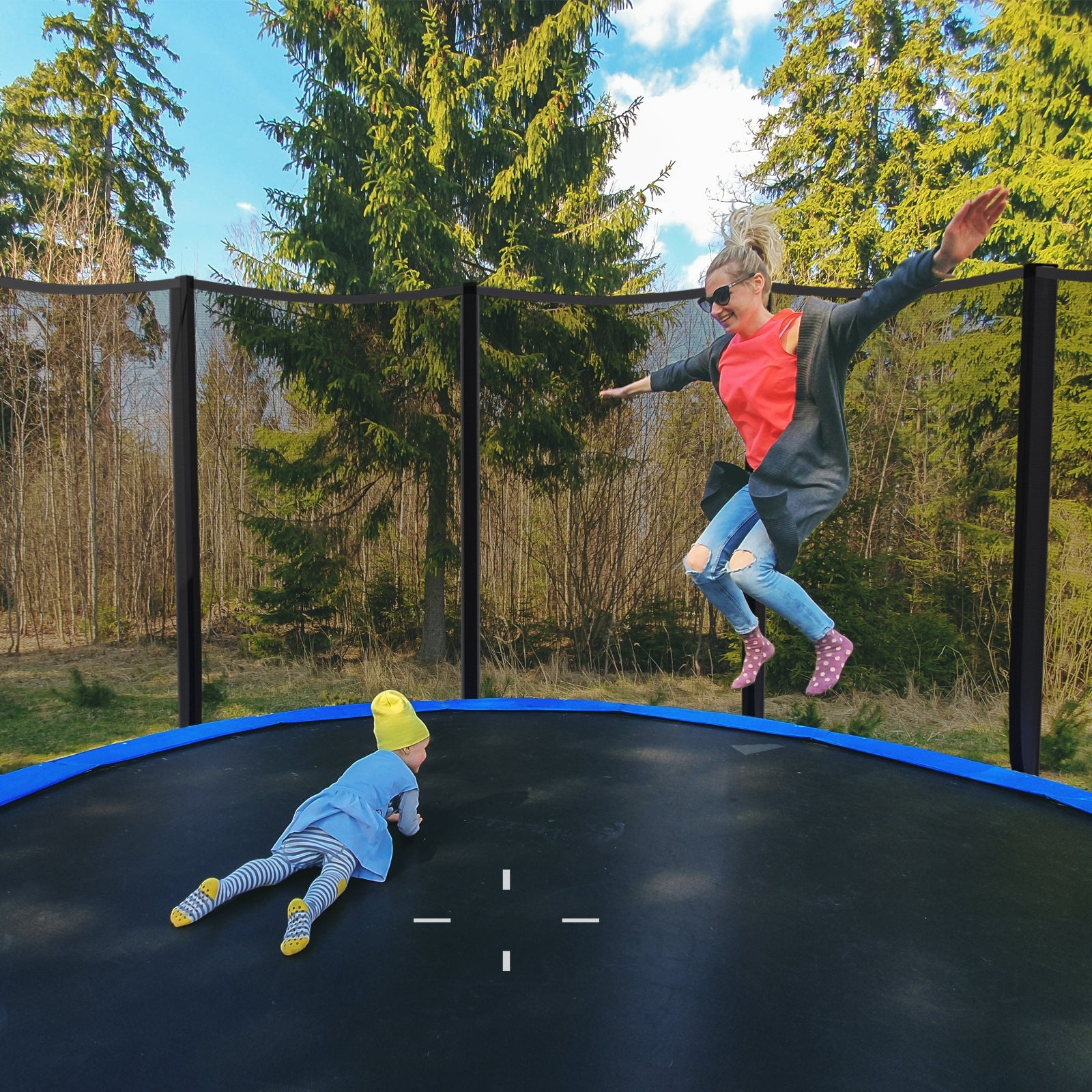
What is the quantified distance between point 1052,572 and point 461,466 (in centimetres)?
245

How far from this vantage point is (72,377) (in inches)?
136

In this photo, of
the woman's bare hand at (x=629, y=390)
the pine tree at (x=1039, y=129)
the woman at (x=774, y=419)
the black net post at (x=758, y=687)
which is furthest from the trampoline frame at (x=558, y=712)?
the pine tree at (x=1039, y=129)

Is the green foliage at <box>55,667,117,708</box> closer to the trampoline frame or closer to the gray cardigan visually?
the trampoline frame

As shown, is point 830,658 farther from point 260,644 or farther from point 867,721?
point 260,644

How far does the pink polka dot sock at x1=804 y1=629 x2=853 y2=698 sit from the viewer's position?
3.28m

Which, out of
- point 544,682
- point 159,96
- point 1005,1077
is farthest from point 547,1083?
point 159,96

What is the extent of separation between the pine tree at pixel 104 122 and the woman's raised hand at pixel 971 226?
419 inches

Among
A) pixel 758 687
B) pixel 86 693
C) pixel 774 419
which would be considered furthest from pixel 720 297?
pixel 86 693

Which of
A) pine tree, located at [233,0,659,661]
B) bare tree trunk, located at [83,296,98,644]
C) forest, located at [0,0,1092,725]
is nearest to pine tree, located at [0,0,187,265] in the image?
pine tree, located at [233,0,659,661]

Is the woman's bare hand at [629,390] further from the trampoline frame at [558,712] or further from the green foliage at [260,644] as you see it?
the green foliage at [260,644]

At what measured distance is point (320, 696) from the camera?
3.91m

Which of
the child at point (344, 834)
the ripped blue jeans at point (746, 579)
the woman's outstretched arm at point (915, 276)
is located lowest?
the child at point (344, 834)

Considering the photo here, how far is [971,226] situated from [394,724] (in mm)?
2418

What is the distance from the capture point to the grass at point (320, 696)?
10.2 feet
